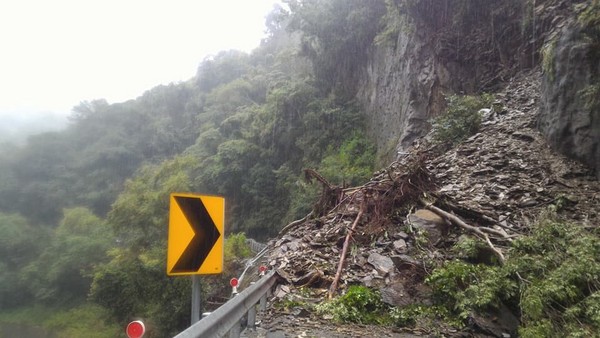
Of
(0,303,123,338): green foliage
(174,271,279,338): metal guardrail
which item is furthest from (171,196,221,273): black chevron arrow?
(0,303,123,338): green foliage

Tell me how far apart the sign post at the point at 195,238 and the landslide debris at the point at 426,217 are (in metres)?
2.81

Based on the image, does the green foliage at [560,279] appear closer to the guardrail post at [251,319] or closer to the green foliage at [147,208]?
the guardrail post at [251,319]

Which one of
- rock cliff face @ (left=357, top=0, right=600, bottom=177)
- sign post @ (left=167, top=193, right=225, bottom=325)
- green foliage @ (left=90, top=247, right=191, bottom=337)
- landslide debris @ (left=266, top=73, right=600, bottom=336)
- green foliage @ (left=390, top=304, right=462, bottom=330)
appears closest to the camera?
sign post @ (left=167, top=193, right=225, bottom=325)

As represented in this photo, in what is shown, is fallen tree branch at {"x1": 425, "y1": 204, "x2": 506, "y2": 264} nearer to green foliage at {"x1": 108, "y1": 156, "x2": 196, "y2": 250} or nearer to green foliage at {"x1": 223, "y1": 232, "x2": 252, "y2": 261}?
green foliage at {"x1": 223, "y1": 232, "x2": 252, "y2": 261}

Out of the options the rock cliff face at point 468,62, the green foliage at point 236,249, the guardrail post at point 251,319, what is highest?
the rock cliff face at point 468,62

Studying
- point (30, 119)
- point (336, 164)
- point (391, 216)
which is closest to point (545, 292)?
point (391, 216)

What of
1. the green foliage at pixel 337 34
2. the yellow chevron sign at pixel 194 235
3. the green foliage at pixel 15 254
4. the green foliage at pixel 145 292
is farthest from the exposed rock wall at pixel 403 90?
the green foliage at pixel 15 254

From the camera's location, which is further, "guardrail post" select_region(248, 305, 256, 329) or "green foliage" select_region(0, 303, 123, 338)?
"green foliage" select_region(0, 303, 123, 338)

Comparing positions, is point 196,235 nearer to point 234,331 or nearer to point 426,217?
point 234,331

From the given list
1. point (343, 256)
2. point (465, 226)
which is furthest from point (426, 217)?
point (343, 256)

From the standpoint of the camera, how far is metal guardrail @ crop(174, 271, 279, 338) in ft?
7.79

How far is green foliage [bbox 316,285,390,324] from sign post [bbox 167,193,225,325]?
2452 millimetres

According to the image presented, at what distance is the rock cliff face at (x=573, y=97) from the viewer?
723 centimetres

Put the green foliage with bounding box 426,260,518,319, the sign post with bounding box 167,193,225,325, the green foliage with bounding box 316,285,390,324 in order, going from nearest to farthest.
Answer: the sign post with bounding box 167,193,225,325
the green foliage with bounding box 426,260,518,319
the green foliage with bounding box 316,285,390,324
